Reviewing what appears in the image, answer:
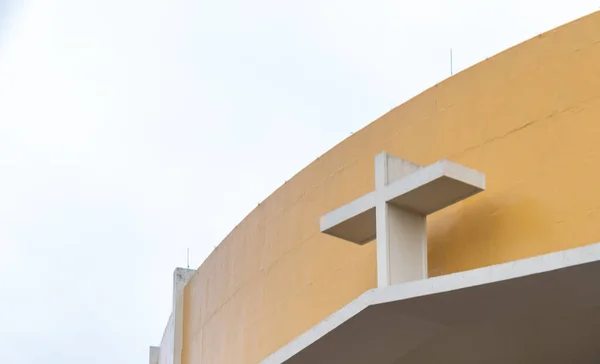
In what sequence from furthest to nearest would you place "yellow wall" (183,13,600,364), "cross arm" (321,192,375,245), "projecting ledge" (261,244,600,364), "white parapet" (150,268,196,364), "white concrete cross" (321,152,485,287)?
"white parapet" (150,268,196,364)
"cross arm" (321,192,375,245)
"white concrete cross" (321,152,485,287)
"yellow wall" (183,13,600,364)
"projecting ledge" (261,244,600,364)

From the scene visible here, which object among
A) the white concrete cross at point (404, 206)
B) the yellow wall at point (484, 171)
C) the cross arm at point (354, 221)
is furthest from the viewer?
the cross arm at point (354, 221)

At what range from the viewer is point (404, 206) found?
22.2ft

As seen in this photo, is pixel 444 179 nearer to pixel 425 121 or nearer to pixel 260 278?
pixel 425 121

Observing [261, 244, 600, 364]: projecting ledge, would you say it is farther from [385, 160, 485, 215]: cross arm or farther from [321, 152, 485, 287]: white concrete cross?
[385, 160, 485, 215]: cross arm

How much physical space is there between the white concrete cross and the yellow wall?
0.25 m

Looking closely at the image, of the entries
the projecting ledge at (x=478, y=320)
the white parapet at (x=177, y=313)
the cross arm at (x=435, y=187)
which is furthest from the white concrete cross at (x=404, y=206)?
the white parapet at (x=177, y=313)

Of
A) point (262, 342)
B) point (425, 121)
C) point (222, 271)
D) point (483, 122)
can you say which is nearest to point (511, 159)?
point (483, 122)

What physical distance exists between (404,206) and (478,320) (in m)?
1.07

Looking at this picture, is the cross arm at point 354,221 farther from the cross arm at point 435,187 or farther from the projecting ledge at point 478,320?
the projecting ledge at point 478,320

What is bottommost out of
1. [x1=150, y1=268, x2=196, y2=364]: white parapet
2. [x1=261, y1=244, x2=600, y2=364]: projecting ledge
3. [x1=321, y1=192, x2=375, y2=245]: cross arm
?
Result: [x1=261, y1=244, x2=600, y2=364]: projecting ledge

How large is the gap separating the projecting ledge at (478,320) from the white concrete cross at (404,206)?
0.39m


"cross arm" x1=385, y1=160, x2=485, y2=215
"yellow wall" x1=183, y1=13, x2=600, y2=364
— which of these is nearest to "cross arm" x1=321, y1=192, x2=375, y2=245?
"cross arm" x1=385, y1=160, x2=485, y2=215

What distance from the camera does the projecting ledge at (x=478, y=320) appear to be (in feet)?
17.4

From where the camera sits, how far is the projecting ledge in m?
5.30
